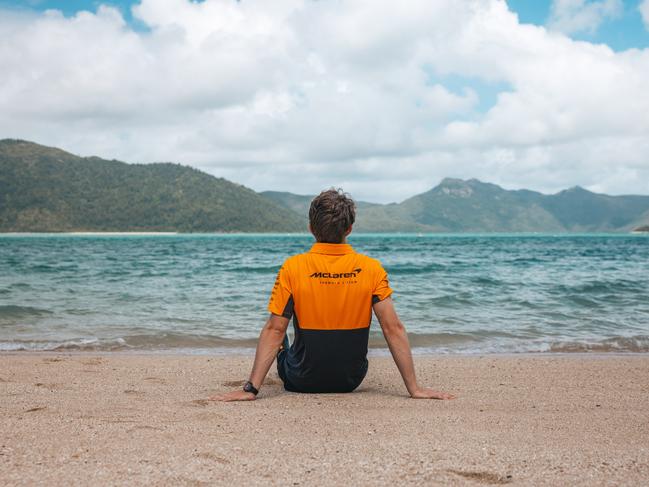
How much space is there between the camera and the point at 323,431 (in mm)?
3486

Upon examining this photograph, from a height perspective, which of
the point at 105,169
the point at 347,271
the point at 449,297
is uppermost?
the point at 105,169

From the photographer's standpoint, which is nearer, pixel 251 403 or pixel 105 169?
pixel 251 403

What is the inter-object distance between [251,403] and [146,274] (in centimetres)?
1625

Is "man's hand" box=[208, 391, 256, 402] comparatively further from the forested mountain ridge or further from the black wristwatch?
the forested mountain ridge

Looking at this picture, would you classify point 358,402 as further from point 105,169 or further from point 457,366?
point 105,169

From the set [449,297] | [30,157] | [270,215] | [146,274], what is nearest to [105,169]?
[30,157]

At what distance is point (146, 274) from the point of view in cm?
1944

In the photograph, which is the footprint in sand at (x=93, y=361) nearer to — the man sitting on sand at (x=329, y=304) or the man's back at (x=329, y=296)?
the man sitting on sand at (x=329, y=304)

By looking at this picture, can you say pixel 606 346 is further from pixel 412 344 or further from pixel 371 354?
pixel 371 354

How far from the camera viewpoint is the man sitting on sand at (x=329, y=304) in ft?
13.4

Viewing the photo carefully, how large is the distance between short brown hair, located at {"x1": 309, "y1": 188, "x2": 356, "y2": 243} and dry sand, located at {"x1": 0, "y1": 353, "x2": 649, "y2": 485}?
1295 mm

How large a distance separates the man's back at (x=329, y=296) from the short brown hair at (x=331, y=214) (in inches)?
3.9

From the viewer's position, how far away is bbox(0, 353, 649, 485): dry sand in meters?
2.72

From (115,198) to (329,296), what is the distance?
136676 millimetres
